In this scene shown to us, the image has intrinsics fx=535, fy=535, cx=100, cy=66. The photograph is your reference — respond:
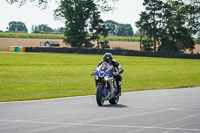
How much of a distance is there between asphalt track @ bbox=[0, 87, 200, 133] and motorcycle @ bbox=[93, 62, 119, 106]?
284 millimetres

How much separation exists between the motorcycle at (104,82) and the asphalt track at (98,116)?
28 cm

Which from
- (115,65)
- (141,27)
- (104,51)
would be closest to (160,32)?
(141,27)

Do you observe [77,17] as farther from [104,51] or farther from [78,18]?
[104,51]

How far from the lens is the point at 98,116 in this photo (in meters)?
11.5

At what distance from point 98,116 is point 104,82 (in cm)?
266

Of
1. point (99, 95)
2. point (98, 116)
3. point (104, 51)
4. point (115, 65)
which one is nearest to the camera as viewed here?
point (98, 116)

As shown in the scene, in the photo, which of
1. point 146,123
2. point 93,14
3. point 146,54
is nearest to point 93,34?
point 93,14

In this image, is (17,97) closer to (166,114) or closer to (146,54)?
(166,114)

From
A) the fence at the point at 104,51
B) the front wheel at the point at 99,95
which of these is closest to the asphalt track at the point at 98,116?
the front wheel at the point at 99,95

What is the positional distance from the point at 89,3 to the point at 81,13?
2193 mm

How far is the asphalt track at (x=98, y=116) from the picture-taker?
945cm

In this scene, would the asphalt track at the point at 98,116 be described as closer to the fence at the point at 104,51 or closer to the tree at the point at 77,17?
the fence at the point at 104,51

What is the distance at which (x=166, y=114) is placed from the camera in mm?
12070

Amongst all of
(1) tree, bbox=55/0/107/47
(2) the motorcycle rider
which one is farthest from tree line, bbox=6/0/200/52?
(2) the motorcycle rider
